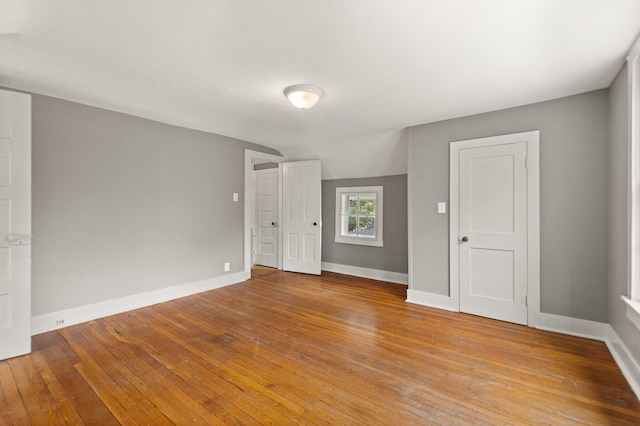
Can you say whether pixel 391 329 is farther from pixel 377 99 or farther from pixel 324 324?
pixel 377 99

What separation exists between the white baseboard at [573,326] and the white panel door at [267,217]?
166 inches

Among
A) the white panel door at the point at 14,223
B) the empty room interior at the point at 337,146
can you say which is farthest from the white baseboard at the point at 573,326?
the white panel door at the point at 14,223

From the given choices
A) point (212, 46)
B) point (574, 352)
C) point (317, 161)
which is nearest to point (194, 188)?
point (317, 161)

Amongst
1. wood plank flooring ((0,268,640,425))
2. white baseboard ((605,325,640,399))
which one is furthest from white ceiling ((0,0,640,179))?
wood plank flooring ((0,268,640,425))

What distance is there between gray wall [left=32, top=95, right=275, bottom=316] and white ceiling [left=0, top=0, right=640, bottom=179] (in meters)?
0.34

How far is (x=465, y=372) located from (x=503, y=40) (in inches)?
92.1

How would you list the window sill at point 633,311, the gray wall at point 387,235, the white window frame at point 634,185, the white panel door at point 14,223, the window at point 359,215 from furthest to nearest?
the window at point 359,215 < the gray wall at point 387,235 < the white panel door at point 14,223 < the white window frame at point 634,185 < the window sill at point 633,311

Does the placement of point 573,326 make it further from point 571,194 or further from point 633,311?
point 571,194

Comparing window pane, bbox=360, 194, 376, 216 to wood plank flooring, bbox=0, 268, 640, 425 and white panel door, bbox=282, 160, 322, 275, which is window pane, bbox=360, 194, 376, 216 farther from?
wood plank flooring, bbox=0, 268, 640, 425

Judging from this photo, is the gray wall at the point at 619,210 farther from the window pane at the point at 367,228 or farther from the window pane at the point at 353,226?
the window pane at the point at 353,226

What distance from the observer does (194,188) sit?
4.19 metres

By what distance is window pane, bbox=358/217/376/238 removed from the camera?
17.2 ft

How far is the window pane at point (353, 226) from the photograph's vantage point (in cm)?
545

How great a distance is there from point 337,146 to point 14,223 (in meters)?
3.82
